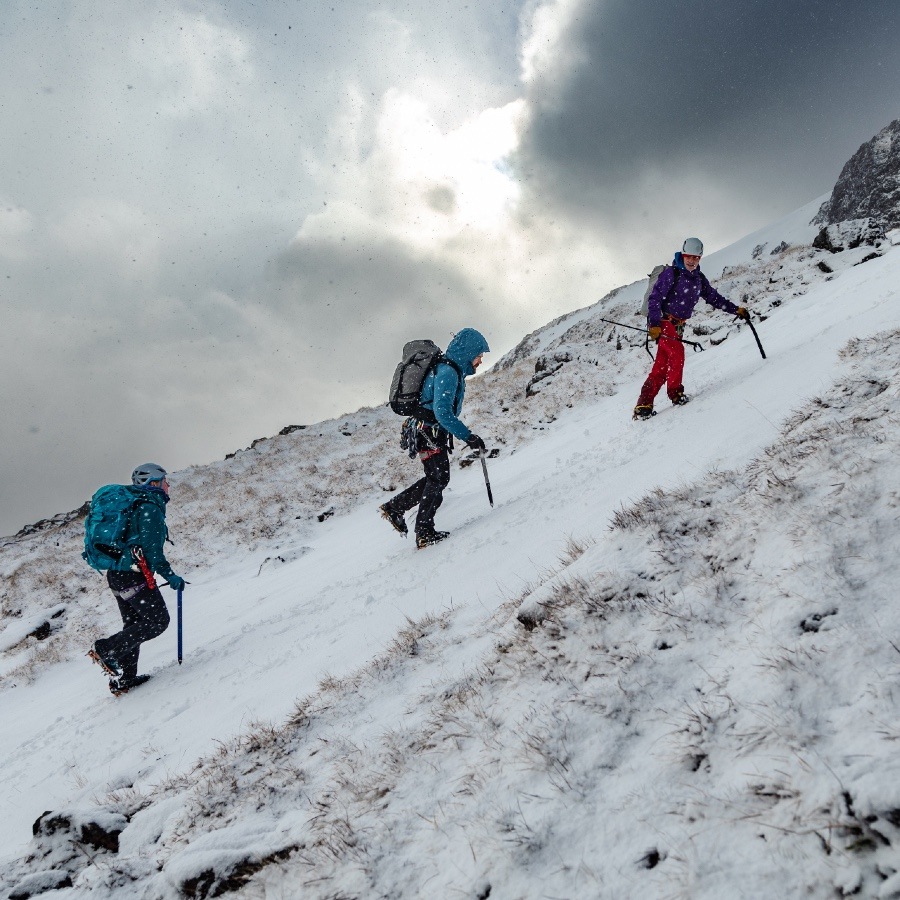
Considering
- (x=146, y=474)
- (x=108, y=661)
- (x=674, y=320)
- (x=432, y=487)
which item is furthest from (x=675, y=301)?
(x=108, y=661)

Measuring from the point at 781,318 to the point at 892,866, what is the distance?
14.5 m

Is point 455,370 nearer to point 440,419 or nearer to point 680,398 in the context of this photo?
point 440,419

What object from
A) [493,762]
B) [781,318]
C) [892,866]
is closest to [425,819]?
[493,762]

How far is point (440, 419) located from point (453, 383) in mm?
536

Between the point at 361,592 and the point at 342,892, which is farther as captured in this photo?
→ the point at 361,592

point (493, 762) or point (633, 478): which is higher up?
point (633, 478)

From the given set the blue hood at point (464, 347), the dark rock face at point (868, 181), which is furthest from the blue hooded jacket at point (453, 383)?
the dark rock face at point (868, 181)

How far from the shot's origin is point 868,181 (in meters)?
53.1

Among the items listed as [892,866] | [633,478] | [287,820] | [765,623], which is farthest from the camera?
[633,478]

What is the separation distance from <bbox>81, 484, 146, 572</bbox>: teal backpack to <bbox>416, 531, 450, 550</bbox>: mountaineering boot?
3.77m

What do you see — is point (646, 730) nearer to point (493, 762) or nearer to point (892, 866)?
point (493, 762)

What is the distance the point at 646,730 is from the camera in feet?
7.24

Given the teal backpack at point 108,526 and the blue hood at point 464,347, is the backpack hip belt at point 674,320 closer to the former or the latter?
Result: the blue hood at point 464,347

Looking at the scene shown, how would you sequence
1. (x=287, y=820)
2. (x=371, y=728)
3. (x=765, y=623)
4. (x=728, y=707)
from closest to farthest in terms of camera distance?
(x=728, y=707), (x=765, y=623), (x=287, y=820), (x=371, y=728)
